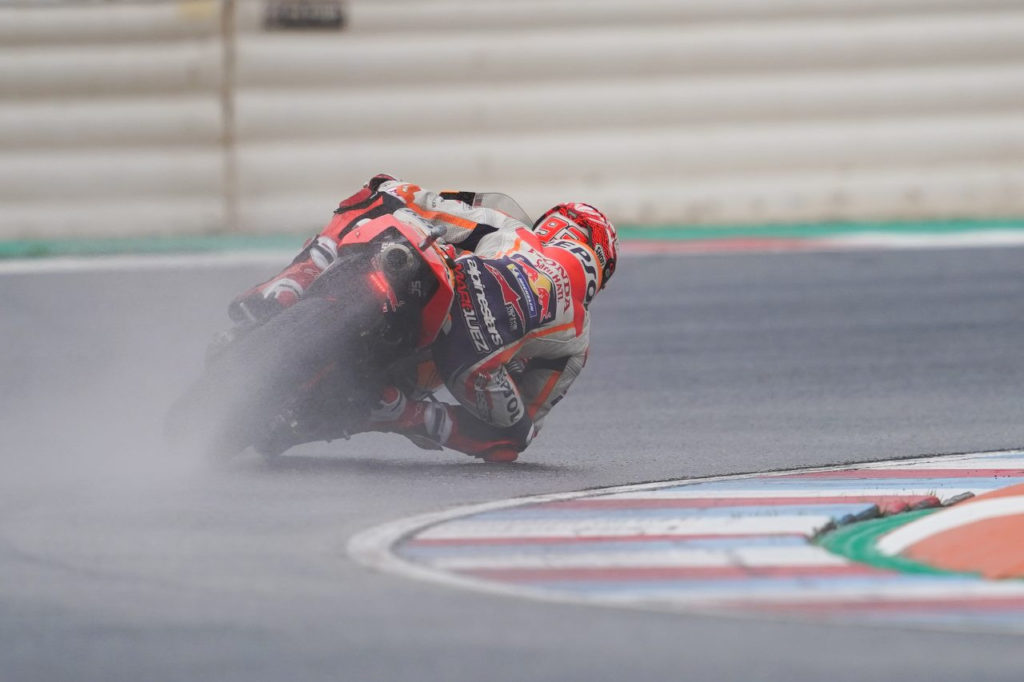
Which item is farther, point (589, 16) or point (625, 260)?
point (589, 16)

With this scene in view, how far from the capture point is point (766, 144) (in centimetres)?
1305

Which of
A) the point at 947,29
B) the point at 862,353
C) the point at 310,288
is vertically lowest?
the point at 862,353

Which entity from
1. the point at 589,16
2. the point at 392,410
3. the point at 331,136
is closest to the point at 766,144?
the point at 589,16

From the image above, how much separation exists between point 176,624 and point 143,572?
1.69 feet

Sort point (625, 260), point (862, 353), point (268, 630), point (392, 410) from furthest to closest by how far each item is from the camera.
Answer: point (625, 260) < point (862, 353) < point (392, 410) < point (268, 630)

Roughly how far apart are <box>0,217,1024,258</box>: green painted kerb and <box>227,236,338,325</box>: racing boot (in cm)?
709

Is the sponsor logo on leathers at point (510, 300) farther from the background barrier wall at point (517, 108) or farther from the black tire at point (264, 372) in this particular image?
the background barrier wall at point (517, 108)

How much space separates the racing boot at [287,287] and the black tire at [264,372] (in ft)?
0.76

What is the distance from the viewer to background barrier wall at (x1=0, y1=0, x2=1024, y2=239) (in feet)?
42.4

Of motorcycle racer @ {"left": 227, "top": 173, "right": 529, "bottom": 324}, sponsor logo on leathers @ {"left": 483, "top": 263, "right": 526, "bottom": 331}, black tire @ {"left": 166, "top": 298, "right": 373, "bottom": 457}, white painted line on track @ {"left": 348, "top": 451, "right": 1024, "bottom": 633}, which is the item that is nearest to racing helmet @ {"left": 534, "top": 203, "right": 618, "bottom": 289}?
motorcycle racer @ {"left": 227, "top": 173, "right": 529, "bottom": 324}

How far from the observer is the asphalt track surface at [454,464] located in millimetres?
3062

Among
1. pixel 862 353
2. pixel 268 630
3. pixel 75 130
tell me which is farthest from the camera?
pixel 75 130

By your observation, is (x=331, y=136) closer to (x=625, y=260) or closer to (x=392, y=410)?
(x=625, y=260)

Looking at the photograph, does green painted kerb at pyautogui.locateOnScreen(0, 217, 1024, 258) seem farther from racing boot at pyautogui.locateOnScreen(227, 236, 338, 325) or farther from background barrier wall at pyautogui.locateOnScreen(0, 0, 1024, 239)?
racing boot at pyautogui.locateOnScreen(227, 236, 338, 325)
